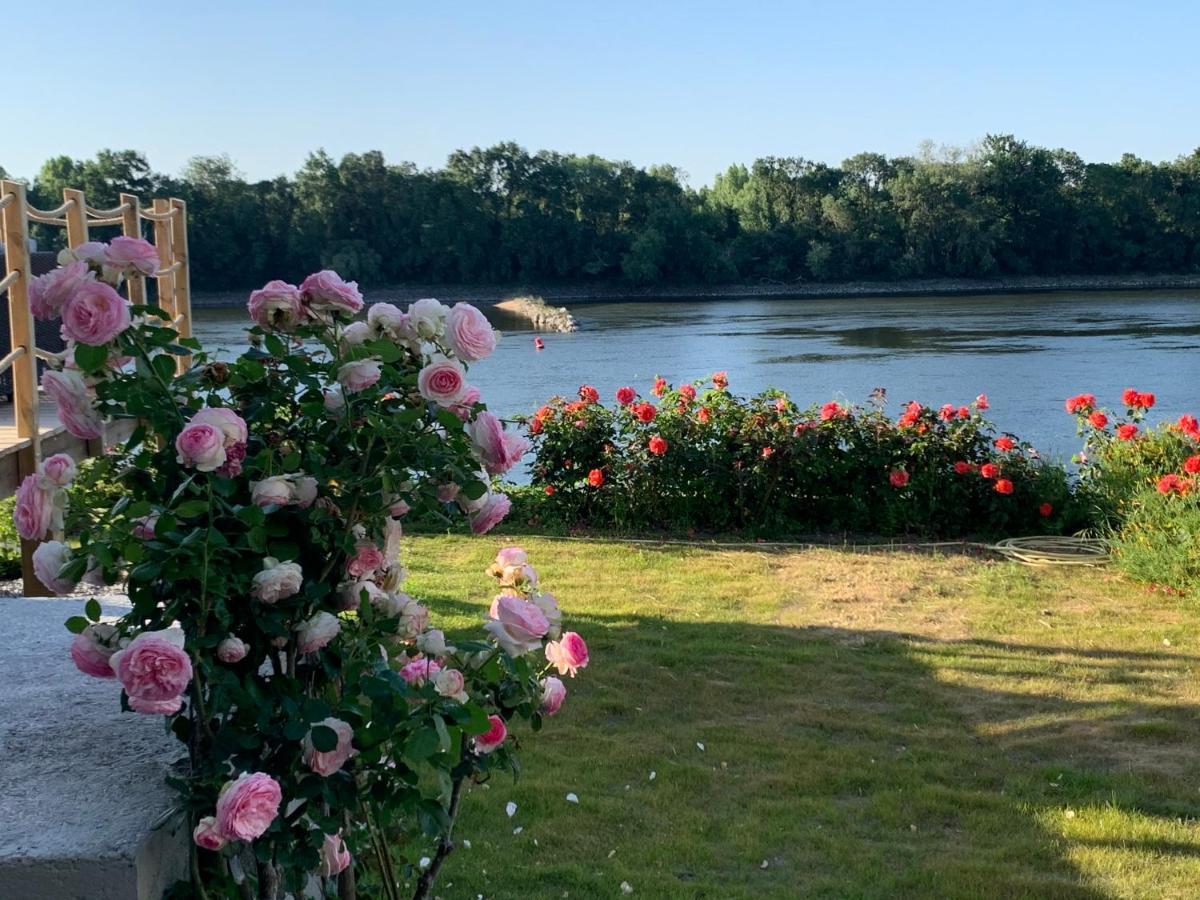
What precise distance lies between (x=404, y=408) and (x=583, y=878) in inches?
68.5

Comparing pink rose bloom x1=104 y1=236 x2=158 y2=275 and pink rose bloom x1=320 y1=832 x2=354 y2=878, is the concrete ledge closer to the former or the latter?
pink rose bloom x1=320 y1=832 x2=354 y2=878

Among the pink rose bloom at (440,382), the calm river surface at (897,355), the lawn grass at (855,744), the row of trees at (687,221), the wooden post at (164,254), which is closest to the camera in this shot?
the pink rose bloom at (440,382)

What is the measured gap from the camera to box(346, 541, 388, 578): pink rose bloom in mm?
1755

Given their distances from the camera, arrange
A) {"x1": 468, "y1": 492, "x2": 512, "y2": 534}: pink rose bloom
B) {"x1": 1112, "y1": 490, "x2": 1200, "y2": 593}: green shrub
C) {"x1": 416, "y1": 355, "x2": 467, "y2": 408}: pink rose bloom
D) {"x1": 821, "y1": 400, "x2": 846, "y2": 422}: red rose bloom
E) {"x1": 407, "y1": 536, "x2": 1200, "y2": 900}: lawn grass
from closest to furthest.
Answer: {"x1": 416, "y1": 355, "x2": 467, "y2": 408}: pink rose bloom
{"x1": 468, "y1": 492, "x2": 512, "y2": 534}: pink rose bloom
{"x1": 407, "y1": 536, "x2": 1200, "y2": 900}: lawn grass
{"x1": 1112, "y1": 490, "x2": 1200, "y2": 593}: green shrub
{"x1": 821, "y1": 400, "x2": 846, "y2": 422}: red rose bloom

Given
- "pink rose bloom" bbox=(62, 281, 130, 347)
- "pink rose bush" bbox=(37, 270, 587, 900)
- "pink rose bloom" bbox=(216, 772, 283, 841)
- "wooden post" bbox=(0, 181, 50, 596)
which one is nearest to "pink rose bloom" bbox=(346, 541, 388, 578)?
"pink rose bush" bbox=(37, 270, 587, 900)

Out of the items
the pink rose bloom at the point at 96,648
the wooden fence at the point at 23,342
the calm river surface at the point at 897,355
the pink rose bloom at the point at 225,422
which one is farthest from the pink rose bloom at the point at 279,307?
the calm river surface at the point at 897,355

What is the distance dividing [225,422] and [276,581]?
0.73ft

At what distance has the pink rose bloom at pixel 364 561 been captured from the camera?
5.76ft

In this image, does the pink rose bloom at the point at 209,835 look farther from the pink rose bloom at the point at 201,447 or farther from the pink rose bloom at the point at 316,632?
the pink rose bloom at the point at 201,447

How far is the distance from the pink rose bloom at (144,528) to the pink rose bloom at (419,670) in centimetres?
42

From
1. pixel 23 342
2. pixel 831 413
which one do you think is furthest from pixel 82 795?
pixel 831 413

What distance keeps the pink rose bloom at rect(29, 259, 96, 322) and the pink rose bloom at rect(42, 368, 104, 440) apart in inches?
3.6

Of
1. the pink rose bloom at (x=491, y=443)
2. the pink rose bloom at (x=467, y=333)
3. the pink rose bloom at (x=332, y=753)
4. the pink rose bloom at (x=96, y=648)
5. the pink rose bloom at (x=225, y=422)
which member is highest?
the pink rose bloom at (x=467, y=333)

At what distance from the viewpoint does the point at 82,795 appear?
1.95 metres
